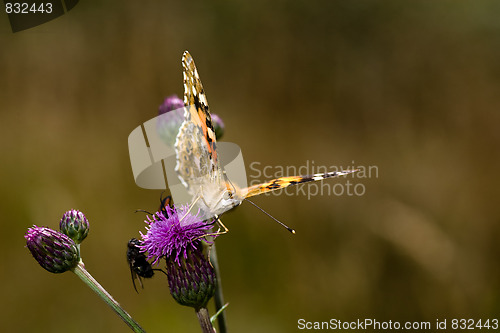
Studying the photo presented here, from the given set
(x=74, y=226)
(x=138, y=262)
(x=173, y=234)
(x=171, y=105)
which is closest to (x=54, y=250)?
(x=74, y=226)

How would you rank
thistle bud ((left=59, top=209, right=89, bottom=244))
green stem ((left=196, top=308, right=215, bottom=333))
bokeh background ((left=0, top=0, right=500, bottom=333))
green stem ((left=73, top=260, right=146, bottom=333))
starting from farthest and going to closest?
bokeh background ((left=0, top=0, right=500, bottom=333))
thistle bud ((left=59, top=209, right=89, bottom=244))
green stem ((left=196, top=308, right=215, bottom=333))
green stem ((left=73, top=260, right=146, bottom=333))

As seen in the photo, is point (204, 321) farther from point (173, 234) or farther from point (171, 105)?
point (171, 105)

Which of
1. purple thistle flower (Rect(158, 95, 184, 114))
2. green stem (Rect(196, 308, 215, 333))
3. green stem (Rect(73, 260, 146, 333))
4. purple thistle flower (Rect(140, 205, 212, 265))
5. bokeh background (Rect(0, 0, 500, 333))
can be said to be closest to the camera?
green stem (Rect(73, 260, 146, 333))

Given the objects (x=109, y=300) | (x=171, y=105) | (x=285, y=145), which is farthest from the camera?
(x=285, y=145)

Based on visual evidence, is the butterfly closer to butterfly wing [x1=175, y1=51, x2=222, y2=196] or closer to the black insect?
butterfly wing [x1=175, y1=51, x2=222, y2=196]

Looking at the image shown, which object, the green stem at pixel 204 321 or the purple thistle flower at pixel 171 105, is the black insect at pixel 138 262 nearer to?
the green stem at pixel 204 321

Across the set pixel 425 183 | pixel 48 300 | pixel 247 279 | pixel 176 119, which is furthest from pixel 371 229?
pixel 48 300

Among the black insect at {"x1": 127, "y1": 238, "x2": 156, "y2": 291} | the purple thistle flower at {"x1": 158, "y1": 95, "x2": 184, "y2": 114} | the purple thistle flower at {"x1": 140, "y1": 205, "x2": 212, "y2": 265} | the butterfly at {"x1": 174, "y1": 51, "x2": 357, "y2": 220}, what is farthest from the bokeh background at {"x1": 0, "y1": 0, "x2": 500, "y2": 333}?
the butterfly at {"x1": 174, "y1": 51, "x2": 357, "y2": 220}

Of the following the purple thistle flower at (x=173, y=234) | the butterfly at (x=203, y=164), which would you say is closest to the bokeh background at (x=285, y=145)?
the purple thistle flower at (x=173, y=234)
